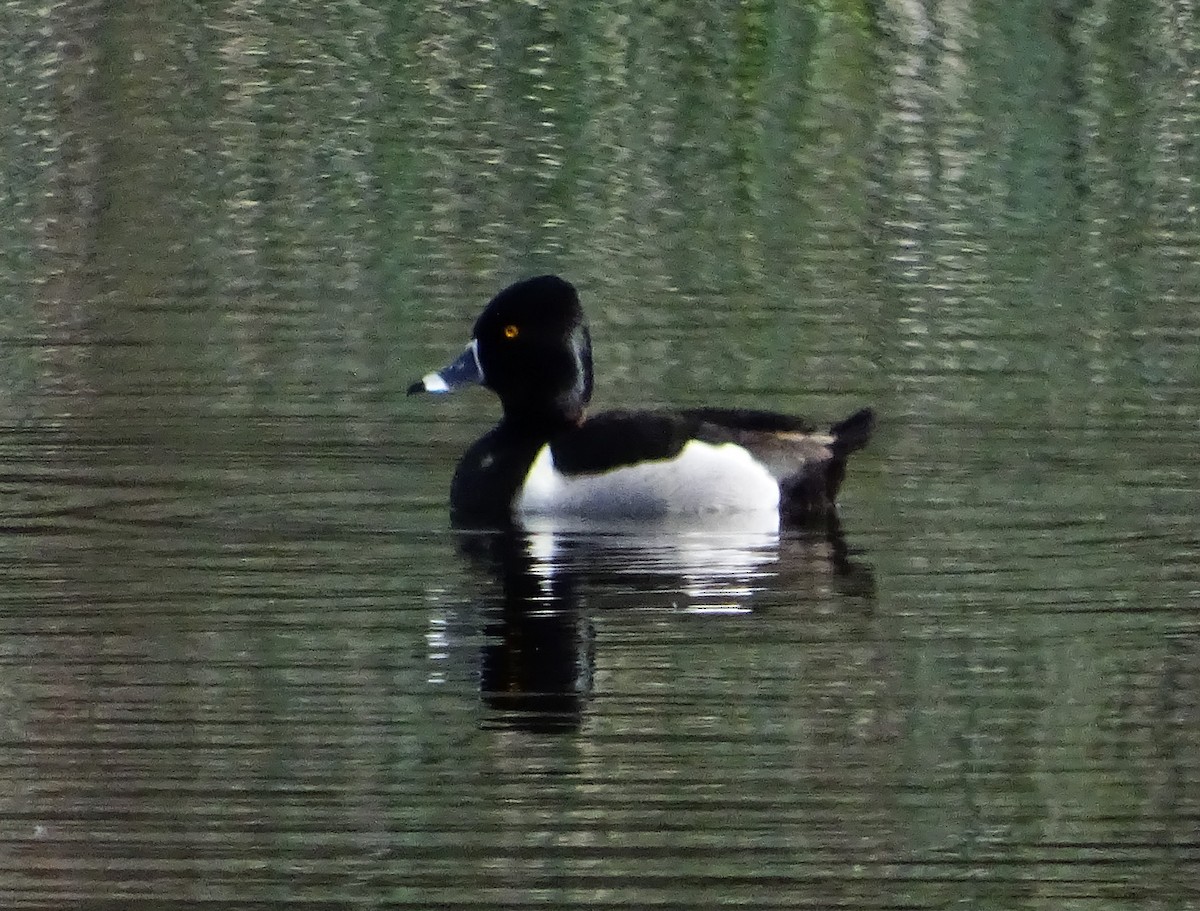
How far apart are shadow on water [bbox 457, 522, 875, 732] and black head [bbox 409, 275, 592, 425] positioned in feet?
2.66

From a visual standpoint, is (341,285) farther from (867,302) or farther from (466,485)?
(466,485)

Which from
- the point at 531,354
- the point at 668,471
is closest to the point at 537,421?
the point at 531,354

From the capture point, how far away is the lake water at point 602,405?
21.1ft

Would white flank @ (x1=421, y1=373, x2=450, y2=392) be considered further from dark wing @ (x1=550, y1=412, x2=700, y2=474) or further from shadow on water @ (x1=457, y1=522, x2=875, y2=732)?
shadow on water @ (x1=457, y1=522, x2=875, y2=732)

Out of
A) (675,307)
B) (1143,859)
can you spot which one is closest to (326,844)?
(1143,859)

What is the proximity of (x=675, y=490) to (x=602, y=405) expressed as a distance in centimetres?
172

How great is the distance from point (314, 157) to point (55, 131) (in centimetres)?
181

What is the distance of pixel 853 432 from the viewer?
33.1ft

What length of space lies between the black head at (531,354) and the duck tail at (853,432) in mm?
1045

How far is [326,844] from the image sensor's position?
→ 6.26 meters

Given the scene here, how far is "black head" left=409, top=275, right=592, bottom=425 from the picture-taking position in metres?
10.5

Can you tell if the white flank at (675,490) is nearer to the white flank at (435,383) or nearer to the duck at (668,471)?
the duck at (668,471)

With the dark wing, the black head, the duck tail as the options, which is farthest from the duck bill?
the duck tail

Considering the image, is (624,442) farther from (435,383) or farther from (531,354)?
(435,383)
